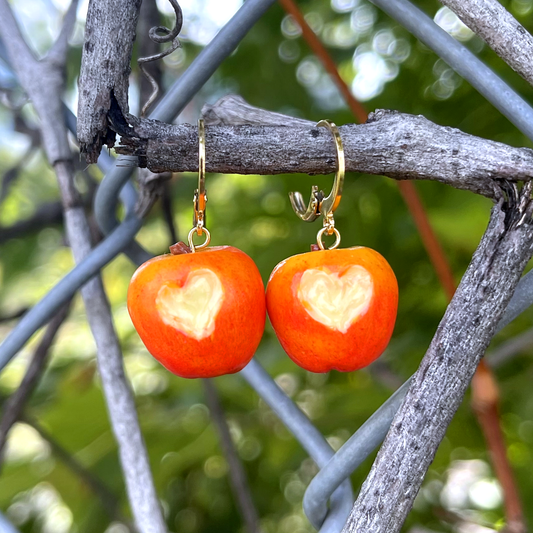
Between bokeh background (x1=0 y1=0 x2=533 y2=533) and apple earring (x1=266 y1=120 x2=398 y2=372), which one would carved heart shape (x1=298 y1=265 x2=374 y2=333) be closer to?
apple earring (x1=266 y1=120 x2=398 y2=372)

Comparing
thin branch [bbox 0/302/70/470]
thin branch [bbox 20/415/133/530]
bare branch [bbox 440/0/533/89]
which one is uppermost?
bare branch [bbox 440/0/533/89]

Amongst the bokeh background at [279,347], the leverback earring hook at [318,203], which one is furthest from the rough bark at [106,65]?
the bokeh background at [279,347]

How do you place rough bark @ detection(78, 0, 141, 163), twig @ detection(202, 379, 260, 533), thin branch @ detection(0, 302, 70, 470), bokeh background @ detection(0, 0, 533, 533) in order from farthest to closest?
bokeh background @ detection(0, 0, 533, 533) → twig @ detection(202, 379, 260, 533) → thin branch @ detection(0, 302, 70, 470) → rough bark @ detection(78, 0, 141, 163)

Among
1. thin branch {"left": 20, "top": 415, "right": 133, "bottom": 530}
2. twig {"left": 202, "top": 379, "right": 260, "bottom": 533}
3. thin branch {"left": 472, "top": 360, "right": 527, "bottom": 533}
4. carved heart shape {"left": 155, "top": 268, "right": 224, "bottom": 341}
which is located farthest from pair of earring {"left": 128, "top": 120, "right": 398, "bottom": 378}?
thin branch {"left": 20, "top": 415, "right": 133, "bottom": 530}

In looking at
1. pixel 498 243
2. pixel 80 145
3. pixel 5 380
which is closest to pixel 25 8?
pixel 5 380

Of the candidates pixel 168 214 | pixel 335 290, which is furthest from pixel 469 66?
pixel 168 214

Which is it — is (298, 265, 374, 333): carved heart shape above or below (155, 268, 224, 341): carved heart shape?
above

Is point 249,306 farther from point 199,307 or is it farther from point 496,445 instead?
point 496,445

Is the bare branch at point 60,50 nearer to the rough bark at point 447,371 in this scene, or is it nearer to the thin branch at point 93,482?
the rough bark at point 447,371

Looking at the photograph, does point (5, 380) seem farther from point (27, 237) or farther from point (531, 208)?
point (531, 208)
